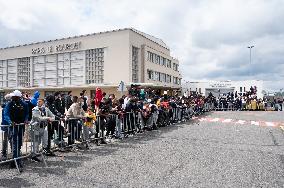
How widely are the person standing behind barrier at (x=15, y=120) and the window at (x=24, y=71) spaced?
2158 inches

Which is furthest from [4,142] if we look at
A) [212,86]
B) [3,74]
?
[212,86]

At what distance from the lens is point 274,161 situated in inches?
376

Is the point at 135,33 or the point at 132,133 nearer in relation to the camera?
the point at 132,133

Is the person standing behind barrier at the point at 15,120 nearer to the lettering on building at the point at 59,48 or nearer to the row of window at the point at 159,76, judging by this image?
the row of window at the point at 159,76

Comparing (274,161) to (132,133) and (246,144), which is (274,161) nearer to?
(246,144)

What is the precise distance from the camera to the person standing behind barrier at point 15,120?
8.41 meters

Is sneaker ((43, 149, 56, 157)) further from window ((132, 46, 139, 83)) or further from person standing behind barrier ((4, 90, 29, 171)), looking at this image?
window ((132, 46, 139, 83))

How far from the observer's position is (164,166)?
8.73 metres

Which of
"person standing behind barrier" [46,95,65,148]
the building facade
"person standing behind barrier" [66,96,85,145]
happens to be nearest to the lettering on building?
the building facade

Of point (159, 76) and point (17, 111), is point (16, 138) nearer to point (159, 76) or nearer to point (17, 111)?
point (17, 111)

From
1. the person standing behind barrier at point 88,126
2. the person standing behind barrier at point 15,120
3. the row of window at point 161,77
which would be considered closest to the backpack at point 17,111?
the person standing behind barrier at point 15,120

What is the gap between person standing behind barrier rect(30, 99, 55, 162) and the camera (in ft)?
30.4

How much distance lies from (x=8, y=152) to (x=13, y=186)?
3018mm

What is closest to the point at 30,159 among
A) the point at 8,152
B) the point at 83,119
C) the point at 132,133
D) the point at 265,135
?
the point at 8,152
